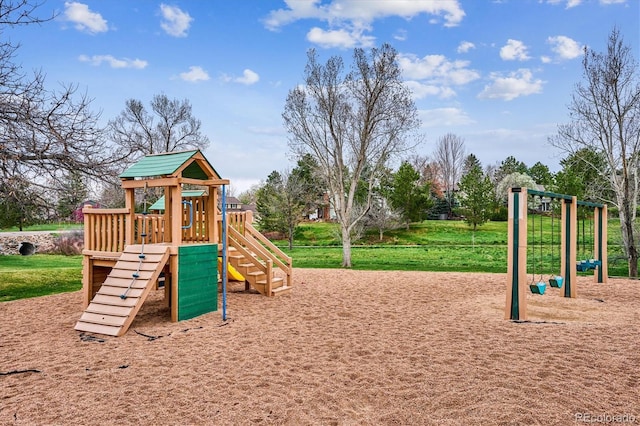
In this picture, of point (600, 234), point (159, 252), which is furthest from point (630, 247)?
point (159, 252)

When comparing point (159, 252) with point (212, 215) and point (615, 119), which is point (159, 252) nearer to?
point (212, 215)

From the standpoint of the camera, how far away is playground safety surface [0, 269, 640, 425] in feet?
12.5

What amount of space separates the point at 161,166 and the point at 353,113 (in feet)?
35.3

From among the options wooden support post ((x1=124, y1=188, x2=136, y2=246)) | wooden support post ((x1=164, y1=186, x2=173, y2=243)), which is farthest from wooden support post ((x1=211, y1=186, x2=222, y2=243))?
wooden support post ((x1=124, y1=188, x2=136, y2=246))

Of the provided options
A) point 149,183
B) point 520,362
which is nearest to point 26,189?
point 149,183

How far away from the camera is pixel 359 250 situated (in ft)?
92.2

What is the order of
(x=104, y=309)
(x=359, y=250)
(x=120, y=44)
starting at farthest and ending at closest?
(x=359, y=250), (x=120, y=44), (x=104, y=309)

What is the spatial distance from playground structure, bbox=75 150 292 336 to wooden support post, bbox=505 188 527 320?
5.26 metres

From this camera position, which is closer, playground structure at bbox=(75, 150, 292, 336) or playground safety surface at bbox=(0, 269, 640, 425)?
playground safety surface at bbox=(0, 269, 640, 425)

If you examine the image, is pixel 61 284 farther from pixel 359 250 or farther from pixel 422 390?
A: pixel 359 250

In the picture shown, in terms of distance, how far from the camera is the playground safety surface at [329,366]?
3.81 metres

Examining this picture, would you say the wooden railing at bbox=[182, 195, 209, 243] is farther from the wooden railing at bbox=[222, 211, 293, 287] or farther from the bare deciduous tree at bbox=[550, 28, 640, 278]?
the bare deciduous tree at bbox=[550, 28, 640, 278]

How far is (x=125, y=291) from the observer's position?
23.6ft

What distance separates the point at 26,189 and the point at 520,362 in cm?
1080
